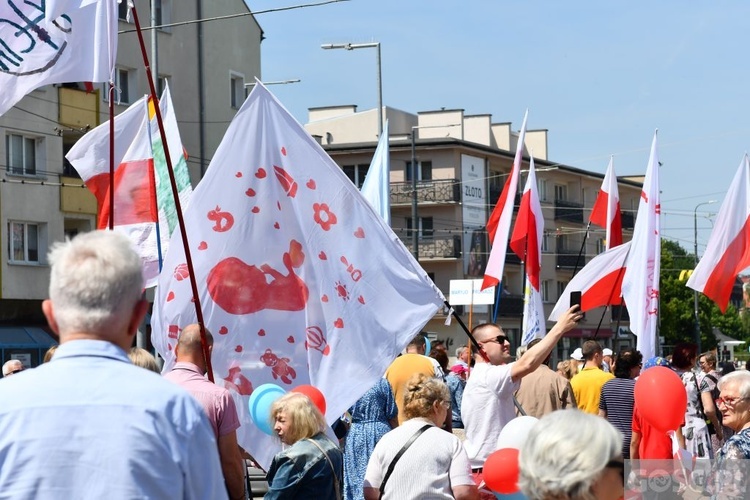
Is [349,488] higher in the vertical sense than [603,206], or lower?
lower

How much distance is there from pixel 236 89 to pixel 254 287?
40014 millimetres

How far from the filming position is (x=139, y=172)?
12.3 m

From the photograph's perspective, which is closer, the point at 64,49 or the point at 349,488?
the point at 64,49

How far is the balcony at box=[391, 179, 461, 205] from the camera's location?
6612cm

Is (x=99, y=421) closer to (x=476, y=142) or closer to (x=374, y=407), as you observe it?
(x=374, y=407)

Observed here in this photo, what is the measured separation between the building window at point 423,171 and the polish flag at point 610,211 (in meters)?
47.6

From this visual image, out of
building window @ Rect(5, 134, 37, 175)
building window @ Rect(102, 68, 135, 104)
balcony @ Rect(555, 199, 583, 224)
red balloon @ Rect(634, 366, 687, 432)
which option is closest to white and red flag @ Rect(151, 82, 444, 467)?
red balloon @ Rect(634, 366, 687, 432)

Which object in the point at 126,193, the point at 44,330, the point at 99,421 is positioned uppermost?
the point at 126,193

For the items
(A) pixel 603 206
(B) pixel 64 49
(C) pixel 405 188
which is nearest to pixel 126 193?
(B) pixel 64 49

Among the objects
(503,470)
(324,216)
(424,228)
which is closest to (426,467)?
(503,470)

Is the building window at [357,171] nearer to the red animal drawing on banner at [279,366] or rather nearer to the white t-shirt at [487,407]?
the red animal drawing on banner at [279,366]

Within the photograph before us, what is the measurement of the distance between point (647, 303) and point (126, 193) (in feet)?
19.2

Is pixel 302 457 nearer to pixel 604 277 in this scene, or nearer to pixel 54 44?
Result: pixel 54 44

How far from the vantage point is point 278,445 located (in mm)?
7504
